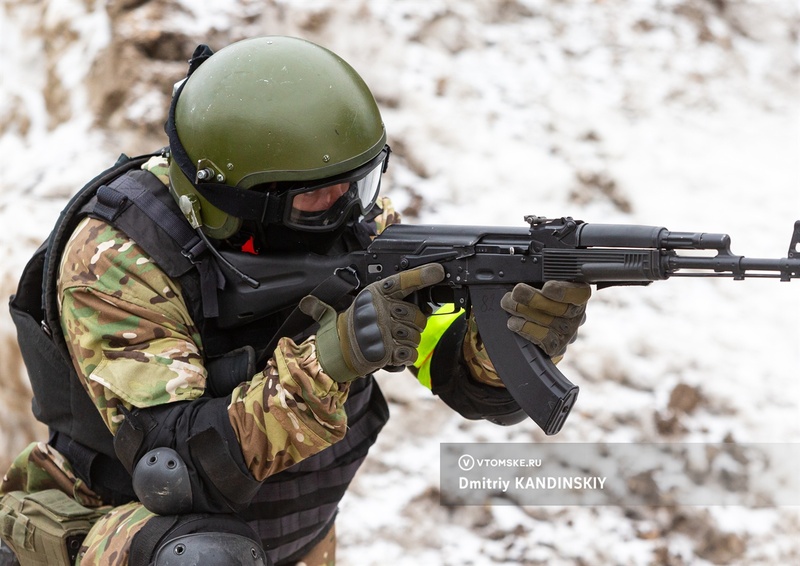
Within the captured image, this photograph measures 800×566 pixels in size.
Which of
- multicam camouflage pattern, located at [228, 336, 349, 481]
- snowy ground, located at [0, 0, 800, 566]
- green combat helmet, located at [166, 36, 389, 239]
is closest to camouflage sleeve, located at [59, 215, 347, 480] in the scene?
multicam camouflage pattern, located at [228, 336, 349, 481]

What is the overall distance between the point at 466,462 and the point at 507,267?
196 cm

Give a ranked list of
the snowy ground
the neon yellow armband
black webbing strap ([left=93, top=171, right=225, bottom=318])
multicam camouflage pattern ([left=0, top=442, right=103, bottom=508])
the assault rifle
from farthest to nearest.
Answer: the snowy ground < the neon yellow armband < multicam camouflage pattern ([left=0, top=442, right=103, bottom=508]) < black webbing strap ([left=93, top=171, right=225, bottom=318]) < the assault rifle

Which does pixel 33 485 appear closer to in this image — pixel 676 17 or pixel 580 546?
pixel 580 546

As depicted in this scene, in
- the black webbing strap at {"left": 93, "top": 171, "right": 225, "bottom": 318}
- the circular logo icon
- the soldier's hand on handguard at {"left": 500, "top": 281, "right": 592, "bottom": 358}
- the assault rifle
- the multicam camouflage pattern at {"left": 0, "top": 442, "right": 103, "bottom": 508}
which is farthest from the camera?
the circular logo icon

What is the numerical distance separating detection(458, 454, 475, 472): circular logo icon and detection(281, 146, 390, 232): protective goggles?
73.8 inches

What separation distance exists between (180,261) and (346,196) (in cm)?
51

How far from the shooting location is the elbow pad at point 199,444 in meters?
2.90

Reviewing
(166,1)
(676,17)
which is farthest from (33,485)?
(676,17)

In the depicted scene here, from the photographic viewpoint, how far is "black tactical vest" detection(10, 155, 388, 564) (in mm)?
3088

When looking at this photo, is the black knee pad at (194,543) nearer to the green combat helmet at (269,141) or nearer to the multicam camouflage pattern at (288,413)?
the multicam camouflage pattern at (288,413)

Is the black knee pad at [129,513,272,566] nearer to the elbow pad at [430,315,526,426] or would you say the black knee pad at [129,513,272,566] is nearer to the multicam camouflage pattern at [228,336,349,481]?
the multicam camouflage pattern at [228,336,349,481]

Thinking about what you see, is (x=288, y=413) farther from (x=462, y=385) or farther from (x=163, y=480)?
(x=462, y=385)

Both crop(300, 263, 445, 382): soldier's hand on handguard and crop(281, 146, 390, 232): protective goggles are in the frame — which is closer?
crop(300, 263, 445, 382): soldier's hand on handguard

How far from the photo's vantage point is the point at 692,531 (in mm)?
4477
